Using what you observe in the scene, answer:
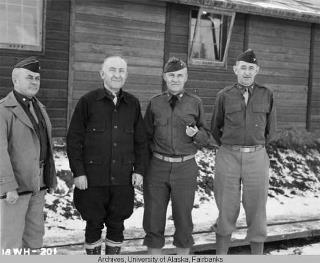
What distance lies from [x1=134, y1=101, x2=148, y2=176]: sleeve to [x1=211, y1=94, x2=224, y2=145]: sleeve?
905 millimetres

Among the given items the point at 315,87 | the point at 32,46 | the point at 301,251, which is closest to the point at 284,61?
the point at 315,87

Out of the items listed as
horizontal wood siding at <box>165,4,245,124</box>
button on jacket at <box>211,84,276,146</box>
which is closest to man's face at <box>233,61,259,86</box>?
button on jacket at <box>211,84,276,146</box>

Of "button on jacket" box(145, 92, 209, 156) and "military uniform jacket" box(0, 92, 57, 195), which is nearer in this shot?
"military uniform jacket" box(0, 92, 57, 195)

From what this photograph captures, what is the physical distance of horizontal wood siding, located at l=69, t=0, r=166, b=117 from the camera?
25.8ft

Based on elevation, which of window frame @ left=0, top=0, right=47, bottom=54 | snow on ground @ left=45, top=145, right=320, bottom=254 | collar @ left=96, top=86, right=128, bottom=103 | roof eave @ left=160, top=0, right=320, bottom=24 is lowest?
snow on ground @ left=45, top=145, right=320, bottom=254

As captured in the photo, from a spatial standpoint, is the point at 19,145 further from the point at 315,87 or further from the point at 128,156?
the point at 315,87

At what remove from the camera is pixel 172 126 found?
4.31m

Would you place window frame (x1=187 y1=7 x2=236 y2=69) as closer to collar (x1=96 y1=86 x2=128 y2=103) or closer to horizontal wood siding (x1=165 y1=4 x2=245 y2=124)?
horizontal wood siding (x1=165 y1=4 x2=245 y2=124)

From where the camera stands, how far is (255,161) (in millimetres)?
Result: 4613

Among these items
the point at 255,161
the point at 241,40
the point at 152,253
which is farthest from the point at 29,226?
the point at 241,40

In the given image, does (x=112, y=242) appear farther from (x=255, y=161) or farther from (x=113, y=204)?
(x=255, y=161)

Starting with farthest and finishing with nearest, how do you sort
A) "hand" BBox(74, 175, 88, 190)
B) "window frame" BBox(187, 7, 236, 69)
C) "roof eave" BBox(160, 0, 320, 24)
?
"window frame" BBox(187, 7, 236, 69) → "roof eave" BBox(160, 0, 320, 24) → "hand" BBox(74, 175, 88, 190)

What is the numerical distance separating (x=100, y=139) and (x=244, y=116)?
4.68 ft

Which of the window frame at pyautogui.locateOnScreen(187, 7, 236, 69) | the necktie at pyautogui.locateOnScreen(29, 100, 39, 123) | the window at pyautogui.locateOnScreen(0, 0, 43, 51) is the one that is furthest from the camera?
the window frame at pyautogui.locateOnScreen(187, 7, 236, 69)
